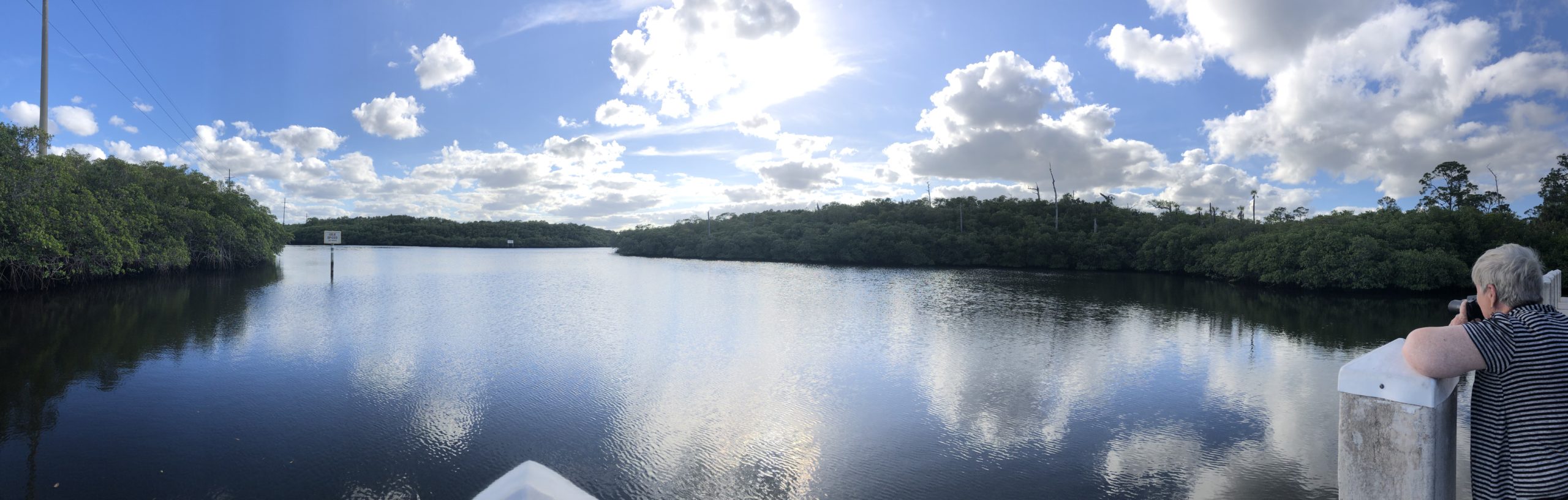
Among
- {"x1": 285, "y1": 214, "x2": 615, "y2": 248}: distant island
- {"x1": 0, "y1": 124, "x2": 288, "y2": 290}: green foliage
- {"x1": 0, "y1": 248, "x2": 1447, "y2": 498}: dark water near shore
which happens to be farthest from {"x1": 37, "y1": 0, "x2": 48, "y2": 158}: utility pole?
{"x1": 285, "y1": 214, "x2": 615, "y2": 248}: distant island

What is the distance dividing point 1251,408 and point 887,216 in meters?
68.0

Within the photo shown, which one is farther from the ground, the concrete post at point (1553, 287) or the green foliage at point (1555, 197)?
the green foliage at point (1555, 197)

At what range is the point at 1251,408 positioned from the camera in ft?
25.8

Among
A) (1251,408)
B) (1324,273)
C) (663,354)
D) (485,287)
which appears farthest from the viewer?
(1324,273)

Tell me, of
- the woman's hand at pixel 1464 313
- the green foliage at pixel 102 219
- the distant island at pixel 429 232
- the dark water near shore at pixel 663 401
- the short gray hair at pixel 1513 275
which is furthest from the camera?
the distant island at pixel 429 232

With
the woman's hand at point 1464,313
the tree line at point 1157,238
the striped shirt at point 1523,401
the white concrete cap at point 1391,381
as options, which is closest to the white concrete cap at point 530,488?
the white concrete cap at point 1391,381

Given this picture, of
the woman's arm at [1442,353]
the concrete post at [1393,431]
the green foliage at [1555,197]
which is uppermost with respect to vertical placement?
the green foliage at [1555,197]

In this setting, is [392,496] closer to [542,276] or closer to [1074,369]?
[1074,369]

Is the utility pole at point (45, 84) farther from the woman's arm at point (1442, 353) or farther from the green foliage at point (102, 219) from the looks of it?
the woman's arm at point (1442, 353)

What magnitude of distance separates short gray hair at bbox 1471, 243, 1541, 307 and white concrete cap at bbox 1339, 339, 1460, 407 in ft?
1.06

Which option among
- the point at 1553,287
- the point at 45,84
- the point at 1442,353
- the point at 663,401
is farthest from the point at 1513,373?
the point at 45,84

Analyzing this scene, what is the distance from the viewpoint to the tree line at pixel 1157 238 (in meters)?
27.4

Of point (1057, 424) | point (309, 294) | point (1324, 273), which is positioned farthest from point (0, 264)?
point (1324, 273)

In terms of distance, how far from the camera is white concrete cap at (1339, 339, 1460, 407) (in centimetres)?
210
